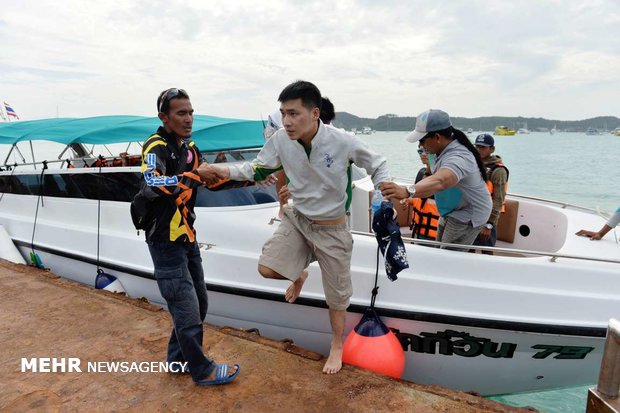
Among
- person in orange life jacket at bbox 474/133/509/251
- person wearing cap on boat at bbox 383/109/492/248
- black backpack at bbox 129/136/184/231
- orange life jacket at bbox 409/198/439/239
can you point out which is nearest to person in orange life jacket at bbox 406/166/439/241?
orange life jacket at bbox 409/198/439/239

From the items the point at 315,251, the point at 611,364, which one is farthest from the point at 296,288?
the point at 611,364

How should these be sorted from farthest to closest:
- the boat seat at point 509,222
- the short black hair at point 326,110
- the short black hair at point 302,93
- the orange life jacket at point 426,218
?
the boat seat at point 509,222
the orange life jacket at point 426,218
the short black hair at point 326,110
the short black hair at point 302,93

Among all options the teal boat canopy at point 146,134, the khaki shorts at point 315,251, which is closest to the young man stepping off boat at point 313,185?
the khaki shorts at point 315,251

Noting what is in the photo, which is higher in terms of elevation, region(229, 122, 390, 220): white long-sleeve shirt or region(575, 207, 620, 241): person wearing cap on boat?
region(229, 122, 390, 220): white long-sleeve shirt

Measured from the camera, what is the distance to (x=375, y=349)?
8.17 ft

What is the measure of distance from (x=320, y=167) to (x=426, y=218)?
183cm

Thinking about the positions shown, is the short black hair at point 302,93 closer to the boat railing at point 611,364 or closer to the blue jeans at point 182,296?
the blue jeans at point 182,296

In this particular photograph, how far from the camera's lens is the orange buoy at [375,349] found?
2.46m

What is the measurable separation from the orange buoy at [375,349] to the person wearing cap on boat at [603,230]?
1.89 meters

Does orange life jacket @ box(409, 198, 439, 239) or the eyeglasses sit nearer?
the eyeglasses

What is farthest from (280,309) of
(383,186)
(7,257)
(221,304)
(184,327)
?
(7,257)

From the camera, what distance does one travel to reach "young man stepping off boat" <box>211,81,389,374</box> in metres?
2.03

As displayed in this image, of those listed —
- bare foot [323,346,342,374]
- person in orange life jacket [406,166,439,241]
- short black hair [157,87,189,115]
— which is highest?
short black hair [157,87,189,115]

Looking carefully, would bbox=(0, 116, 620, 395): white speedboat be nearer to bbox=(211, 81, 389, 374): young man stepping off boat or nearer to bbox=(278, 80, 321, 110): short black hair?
bbox=(211, 81, 389, 374): young man stepping off boat
